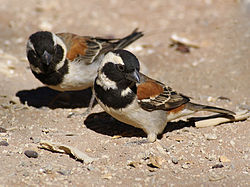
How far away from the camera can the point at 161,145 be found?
607cm

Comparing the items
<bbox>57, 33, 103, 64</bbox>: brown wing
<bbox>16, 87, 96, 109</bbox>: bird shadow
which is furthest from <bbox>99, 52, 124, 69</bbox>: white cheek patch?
<bbox>16, 87, 96, 109</bbox>: bird shadow

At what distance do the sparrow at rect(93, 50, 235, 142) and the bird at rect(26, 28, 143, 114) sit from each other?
1107 millimetres

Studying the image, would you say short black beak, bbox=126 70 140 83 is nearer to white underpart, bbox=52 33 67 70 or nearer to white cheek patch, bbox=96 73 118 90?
white cheek patch, bbox=96 73 118 90

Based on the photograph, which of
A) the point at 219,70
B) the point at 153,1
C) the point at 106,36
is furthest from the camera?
the point at 153,1

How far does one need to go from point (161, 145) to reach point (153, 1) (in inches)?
296

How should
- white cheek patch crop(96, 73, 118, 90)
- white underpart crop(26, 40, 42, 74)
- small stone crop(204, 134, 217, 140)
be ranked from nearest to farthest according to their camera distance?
1. white cheek patch crop(96, 73, 118, 90)
2. small stone crop(204, 134, 217, 140)
3. white underpart crop(26, 40, 42, 74)

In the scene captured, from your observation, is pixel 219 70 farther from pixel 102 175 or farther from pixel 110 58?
pixel 102 175

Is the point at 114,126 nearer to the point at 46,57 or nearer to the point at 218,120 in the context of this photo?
the point at 46,57

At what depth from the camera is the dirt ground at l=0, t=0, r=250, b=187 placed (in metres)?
5.21

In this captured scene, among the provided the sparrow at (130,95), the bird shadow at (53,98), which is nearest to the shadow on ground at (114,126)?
the sparrow at (130,95)

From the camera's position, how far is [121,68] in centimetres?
564

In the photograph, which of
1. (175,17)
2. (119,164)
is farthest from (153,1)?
(119,164)

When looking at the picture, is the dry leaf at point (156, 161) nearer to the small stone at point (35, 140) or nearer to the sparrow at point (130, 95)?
the sparrow at point (130, 95)

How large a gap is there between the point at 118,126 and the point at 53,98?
1.79 meters
